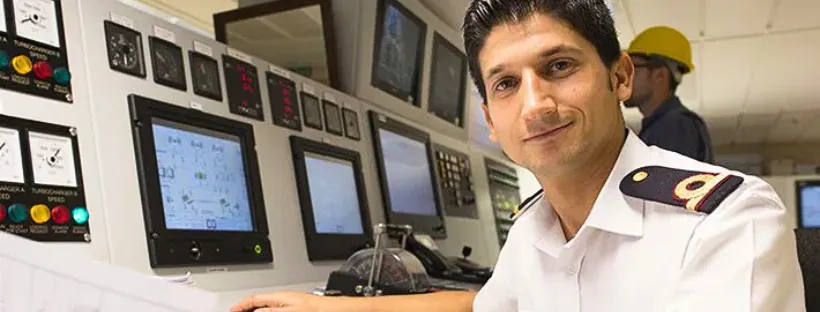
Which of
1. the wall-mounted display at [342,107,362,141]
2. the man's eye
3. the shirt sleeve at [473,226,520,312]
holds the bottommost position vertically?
the shirt sleeve at [473,226,520,312]

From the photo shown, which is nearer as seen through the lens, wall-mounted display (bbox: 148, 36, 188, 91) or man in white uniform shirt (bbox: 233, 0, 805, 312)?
man in white uniform shirt (bbox: 233, 0, 805, 312)

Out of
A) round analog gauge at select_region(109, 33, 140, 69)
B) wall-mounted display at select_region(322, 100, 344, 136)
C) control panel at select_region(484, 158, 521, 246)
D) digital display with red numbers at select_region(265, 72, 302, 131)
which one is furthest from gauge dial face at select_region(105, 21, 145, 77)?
control panel at select_region(484, 158, 521, 246)

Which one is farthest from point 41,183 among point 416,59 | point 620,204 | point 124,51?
point 416,59

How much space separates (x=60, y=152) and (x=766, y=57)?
526 centimetres

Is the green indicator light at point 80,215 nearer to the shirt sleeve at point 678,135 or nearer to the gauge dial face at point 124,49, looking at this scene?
the gauge dial face at point 124,49

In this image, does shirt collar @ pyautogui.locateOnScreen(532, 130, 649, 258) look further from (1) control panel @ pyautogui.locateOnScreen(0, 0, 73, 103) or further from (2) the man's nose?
(1) control panel @ pyautogui.locateOnScreen(0, 0, 73, 103)

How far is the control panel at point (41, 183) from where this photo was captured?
3.51 ft

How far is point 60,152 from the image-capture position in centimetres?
116

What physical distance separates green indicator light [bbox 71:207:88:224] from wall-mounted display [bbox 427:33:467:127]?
5.38 ft

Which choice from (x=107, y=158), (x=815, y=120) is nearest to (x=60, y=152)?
(x=107, y=158)

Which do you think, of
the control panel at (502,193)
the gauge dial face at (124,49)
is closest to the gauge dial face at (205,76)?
the gauge dial face at (124,49)

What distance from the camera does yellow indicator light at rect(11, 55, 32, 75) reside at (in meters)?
1.12

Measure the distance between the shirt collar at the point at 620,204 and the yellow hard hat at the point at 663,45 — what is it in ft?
7.09

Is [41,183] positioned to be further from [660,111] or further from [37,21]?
[660,111]
